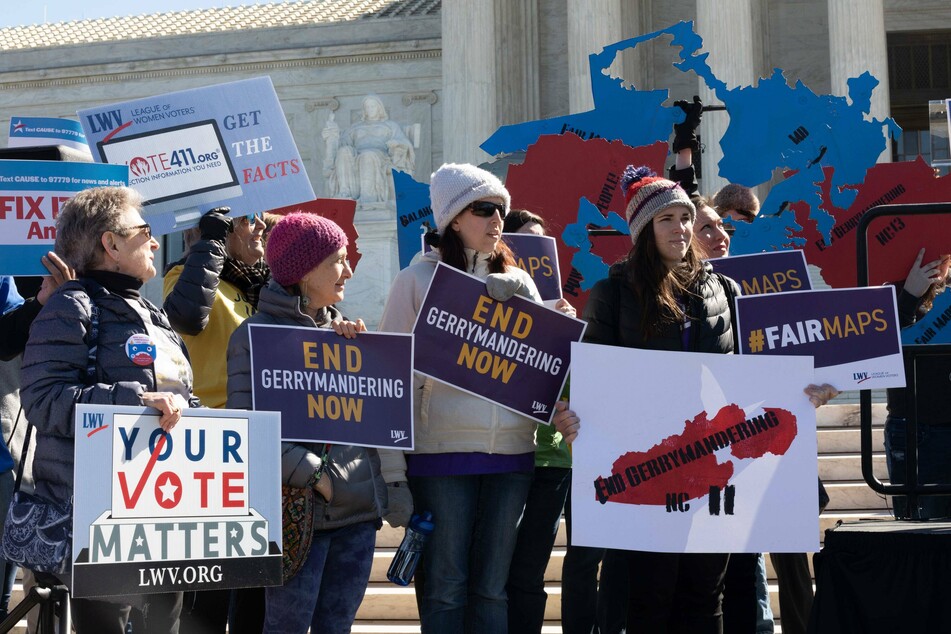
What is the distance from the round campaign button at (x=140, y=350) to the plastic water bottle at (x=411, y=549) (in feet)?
3.51

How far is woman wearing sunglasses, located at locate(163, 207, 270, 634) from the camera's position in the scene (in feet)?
16.2

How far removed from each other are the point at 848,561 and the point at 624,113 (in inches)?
160

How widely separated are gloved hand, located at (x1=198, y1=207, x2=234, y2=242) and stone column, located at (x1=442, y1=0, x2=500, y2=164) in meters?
18.9

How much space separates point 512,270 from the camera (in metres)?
4.86

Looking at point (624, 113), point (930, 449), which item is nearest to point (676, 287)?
point (930, 449)

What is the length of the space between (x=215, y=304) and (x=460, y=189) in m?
1.19

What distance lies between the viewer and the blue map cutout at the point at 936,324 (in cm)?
696

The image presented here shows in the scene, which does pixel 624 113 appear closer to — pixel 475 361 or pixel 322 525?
pixel 475 361

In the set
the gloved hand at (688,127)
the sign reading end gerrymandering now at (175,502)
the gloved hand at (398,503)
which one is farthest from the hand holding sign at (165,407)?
the gloved hand at (688,127)

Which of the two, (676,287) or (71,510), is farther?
(676,287)

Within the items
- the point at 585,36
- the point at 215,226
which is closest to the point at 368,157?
the point at 585,36

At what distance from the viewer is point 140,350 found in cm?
405

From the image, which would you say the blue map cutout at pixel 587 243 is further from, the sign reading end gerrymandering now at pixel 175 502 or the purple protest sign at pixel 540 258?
the sign reading end gerrymandering now at pixel 175 502

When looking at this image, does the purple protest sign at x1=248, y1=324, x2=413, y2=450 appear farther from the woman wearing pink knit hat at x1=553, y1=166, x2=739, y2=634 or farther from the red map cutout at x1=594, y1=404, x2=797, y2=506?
the red map cutout at x1=594, y1=404, x2=797, y2=506
